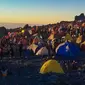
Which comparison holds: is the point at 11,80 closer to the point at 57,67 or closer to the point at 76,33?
the point at 57,67

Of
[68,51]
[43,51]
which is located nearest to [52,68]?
[68,51]

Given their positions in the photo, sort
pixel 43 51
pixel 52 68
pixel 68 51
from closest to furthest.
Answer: pixel 52 68 → pixel 68 51 → pixel 43 51

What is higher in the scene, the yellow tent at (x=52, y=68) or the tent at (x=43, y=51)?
the tent at (x=43, y=51)

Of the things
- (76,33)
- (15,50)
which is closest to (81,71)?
(15,50)

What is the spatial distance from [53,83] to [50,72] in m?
2.71

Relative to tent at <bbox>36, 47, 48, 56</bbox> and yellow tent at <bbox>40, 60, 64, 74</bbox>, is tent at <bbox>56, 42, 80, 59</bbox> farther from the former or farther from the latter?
yellow tent at <bbox>40, 60, 64, 74</bbox>

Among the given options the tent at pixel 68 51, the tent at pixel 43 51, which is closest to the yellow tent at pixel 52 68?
the tent at pixel 68 51

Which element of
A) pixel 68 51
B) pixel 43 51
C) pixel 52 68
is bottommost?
pixel 52 68

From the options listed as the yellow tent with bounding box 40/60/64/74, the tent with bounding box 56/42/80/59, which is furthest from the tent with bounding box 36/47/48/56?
the yellow tent with bounding box 40/60/64/74

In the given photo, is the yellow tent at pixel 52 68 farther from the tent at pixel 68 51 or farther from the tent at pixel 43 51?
the tent at pixel 43 51

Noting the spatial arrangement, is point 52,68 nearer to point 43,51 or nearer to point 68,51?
point 68,51

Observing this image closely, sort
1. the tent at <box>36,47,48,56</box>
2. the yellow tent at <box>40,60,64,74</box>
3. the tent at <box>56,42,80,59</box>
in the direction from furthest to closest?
the tent at <box>36,47,48,56</box>
the tent at <box>56,42,80,59</box>
the yellow tent at <box>40,60,64,74</box>

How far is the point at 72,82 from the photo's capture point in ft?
65.4

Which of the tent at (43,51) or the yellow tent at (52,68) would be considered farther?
the tent at (43,51)
